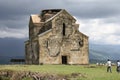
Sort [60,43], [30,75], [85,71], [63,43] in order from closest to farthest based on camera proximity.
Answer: [30,75]
[85,71]
[60,43]
[63,43]

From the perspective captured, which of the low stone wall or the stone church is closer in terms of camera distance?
the low stone wall

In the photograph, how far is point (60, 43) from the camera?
8788cm

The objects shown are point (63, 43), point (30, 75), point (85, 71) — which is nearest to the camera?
point (30, 75)

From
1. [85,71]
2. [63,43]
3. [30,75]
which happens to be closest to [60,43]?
[63,43]

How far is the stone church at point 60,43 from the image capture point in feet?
283

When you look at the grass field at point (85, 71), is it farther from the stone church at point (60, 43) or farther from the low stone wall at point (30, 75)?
the stone church at point (60, 43)

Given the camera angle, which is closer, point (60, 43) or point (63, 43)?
point (60, 43)

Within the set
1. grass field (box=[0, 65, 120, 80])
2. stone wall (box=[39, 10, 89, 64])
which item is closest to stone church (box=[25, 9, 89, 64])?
stone wall (box=[39, 10, 89, 64])

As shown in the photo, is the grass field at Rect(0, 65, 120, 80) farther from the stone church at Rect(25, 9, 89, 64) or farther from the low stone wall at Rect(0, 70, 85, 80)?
the stone church at Rect(25, 9, 89, 64)

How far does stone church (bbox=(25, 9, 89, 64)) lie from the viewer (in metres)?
86.1

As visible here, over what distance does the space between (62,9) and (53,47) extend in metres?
9.06

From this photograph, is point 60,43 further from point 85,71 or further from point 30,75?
point 30,75

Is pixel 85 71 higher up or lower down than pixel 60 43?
lower down

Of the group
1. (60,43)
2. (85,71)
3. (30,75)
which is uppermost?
(60,43)
